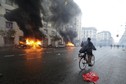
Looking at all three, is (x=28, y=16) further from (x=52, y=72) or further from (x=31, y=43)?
(x=52, y=72)

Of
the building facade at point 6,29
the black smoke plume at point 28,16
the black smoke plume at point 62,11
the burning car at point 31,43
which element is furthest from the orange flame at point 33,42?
the black smoke plume at point 62,11

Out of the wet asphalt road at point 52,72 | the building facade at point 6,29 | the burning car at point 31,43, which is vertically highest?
the building facade at point 6,29

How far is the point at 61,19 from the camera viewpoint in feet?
184

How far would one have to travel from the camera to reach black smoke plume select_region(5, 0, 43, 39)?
40.4 m

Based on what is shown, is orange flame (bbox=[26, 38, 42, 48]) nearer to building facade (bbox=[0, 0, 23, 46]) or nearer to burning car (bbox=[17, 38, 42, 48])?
burning car (bbox=[17, 38, 42, 48])

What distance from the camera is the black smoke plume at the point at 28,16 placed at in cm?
4041

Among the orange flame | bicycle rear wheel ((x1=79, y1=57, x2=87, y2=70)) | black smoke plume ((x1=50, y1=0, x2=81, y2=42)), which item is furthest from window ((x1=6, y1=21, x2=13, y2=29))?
bicycle rear wheel ((x1=79, y1=57, x2=87, y2=70))

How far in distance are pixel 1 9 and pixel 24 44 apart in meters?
10.5

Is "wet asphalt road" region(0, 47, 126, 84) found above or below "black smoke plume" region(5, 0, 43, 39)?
below

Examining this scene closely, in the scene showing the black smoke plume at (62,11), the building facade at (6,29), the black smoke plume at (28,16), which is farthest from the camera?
the black smoke plume at (62,11)

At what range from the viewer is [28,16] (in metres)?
41.6

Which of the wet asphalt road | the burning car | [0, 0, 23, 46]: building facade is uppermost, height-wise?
[0, 0, 23, 46]: building facade

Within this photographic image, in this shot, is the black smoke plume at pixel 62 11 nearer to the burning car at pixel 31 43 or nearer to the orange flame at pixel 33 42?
the orange flame at pixel 33 42

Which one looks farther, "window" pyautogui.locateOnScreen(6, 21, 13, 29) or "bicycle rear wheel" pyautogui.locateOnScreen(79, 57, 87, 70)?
"window" pyautogui.locateOnScreen(6, 21, 13, 29)
